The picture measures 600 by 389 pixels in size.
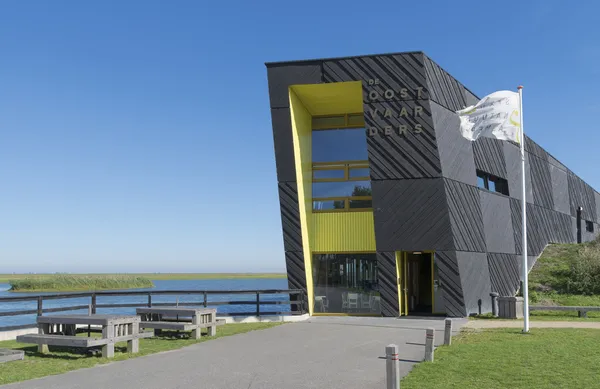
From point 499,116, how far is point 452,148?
174 inches

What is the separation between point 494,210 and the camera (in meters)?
24.0

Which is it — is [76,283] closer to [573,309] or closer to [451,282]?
[451,282]

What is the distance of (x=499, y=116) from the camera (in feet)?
54.7

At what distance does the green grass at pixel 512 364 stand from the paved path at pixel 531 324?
8.69ft

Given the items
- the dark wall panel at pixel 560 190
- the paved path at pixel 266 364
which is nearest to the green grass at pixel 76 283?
the dark wall panel at pixel 560 190

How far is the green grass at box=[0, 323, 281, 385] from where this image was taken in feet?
31.1

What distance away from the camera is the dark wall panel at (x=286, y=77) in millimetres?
20828

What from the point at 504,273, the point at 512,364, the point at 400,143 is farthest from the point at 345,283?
the point at 512,364

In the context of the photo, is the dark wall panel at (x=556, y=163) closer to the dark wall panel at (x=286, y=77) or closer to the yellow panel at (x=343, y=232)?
the yellow panel at (x=343, y=232)

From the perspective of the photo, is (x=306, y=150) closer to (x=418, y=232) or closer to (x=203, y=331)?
(x=418, y=232)

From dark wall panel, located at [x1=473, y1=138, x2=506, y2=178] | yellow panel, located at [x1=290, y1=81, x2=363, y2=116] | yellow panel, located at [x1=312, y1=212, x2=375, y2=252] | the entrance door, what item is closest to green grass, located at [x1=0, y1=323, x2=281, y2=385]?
yellow panel, located at [x1=312, y1=212, x2=375, y2=252]

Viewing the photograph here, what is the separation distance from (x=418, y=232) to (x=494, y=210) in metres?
5.34

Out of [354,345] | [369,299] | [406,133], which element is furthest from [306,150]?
[354,345]

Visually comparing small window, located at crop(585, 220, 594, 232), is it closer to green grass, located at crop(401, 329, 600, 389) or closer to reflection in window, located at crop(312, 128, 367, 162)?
reflection in window, located at crop(312, 128, 367, 162)
